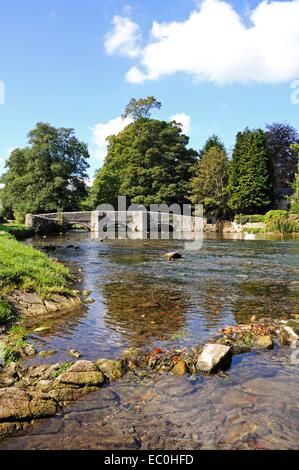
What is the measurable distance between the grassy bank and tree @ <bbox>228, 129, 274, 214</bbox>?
169 feet

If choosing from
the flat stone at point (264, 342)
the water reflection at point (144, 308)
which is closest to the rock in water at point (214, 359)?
Answer: the flat stone at point (264, 342)

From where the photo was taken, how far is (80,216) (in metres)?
53.5

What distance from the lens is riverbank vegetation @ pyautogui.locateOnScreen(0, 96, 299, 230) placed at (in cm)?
5422

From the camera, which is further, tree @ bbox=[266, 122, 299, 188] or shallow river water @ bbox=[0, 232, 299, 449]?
tree @ bbox=[266, 122, 299, 188]

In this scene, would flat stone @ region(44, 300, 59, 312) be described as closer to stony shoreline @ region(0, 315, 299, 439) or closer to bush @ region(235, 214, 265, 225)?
stony shoreline @ region(0, 315, 299, 439)

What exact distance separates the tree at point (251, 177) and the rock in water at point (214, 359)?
2187 inches

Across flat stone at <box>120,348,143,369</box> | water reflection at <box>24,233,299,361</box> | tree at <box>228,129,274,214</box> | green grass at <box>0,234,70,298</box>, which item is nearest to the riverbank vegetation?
tree at <box>228,129,274,214</box>

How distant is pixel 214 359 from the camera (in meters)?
5.91

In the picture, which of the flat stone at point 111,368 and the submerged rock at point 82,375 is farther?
the flat stone at point 111,368

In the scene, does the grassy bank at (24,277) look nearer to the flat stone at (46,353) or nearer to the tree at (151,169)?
the flat stone at (46,353)

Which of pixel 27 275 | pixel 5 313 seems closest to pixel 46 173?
A: pixel 27 275

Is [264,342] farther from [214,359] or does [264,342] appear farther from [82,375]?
[82,375]

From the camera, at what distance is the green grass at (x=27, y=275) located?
9.30 meters
